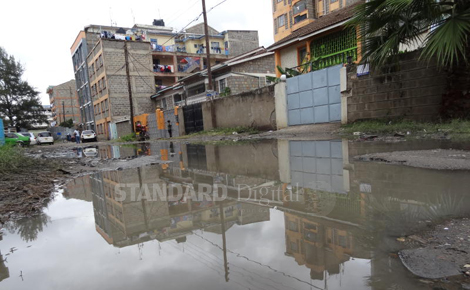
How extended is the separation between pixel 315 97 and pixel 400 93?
10.6 feet

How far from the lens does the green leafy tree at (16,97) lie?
36688mm

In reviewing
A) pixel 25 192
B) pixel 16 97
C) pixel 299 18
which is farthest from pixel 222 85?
pixel 16 97

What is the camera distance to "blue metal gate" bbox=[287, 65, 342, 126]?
10.4 m

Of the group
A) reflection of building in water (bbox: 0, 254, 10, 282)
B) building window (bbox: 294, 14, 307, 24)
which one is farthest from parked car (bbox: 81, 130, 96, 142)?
reflection of building in water (bbox: 0, 254, 10, 282)

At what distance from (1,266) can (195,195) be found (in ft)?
5.63

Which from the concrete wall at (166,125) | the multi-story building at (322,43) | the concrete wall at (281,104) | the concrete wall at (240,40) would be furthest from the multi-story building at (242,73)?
the concrete wall at (240,40)

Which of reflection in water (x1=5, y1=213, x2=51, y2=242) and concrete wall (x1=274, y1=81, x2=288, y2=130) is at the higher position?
concrete wall (x1=274, y1=81, x2=288, y2=130)

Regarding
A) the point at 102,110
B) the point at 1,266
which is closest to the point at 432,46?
the point at 1,266

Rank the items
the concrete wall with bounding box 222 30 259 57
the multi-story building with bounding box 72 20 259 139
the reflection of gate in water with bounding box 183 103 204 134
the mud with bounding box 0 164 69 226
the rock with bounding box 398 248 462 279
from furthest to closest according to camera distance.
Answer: the concrete wall with bounding box 222 30 259 57 < the multi-story building with bounding box 72 20 259 139 < the reflection of gate in water with bounding box 183 103 204 134 < the mud with bounding box 0 164 69 226 < the rock with bounding box 398 248 462 279

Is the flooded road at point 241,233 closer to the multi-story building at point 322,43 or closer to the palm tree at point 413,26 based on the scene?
the palm tree at point 413,26

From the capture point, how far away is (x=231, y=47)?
126ft

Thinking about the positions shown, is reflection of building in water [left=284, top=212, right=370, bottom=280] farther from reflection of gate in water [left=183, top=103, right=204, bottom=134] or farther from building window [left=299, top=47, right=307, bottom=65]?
reflection of gate in water [left=183, top=103, right=204, bottom=134]

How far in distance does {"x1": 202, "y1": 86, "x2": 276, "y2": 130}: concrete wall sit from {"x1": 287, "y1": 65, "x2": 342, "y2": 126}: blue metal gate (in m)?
1.04

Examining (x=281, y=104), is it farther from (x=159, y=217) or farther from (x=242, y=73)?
(x=159, y=217)
